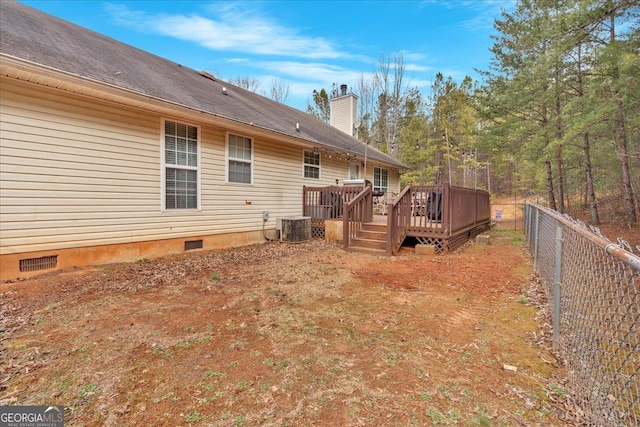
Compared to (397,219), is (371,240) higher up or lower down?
lower down

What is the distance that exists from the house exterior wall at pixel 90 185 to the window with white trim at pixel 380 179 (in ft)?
27.9

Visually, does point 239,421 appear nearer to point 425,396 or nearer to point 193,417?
point 193,417

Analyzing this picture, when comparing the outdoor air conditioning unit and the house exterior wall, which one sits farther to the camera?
the outdoor air conditioning unit

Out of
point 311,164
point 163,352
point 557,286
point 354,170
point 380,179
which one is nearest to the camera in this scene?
point 163,352

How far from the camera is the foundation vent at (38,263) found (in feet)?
15.5

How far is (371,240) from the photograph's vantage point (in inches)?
300

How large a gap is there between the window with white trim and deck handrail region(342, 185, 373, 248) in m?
6.23

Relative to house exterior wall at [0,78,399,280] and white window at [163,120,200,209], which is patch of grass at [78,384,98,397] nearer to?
house exterior wall at [0,78,399,280]

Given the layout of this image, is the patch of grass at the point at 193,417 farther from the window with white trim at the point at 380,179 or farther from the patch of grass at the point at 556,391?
the window with white trim at the point at 380,179

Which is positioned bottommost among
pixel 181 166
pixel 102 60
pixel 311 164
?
pixel 181 166

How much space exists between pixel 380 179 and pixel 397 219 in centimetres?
828

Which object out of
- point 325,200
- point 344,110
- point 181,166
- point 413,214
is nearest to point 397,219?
point 413,214

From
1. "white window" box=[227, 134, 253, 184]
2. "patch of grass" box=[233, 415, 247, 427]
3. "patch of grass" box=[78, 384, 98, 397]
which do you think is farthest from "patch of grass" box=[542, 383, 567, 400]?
"white window" box=[227, 134, 253, 184]

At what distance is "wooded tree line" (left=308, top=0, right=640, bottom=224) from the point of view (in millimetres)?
6738
